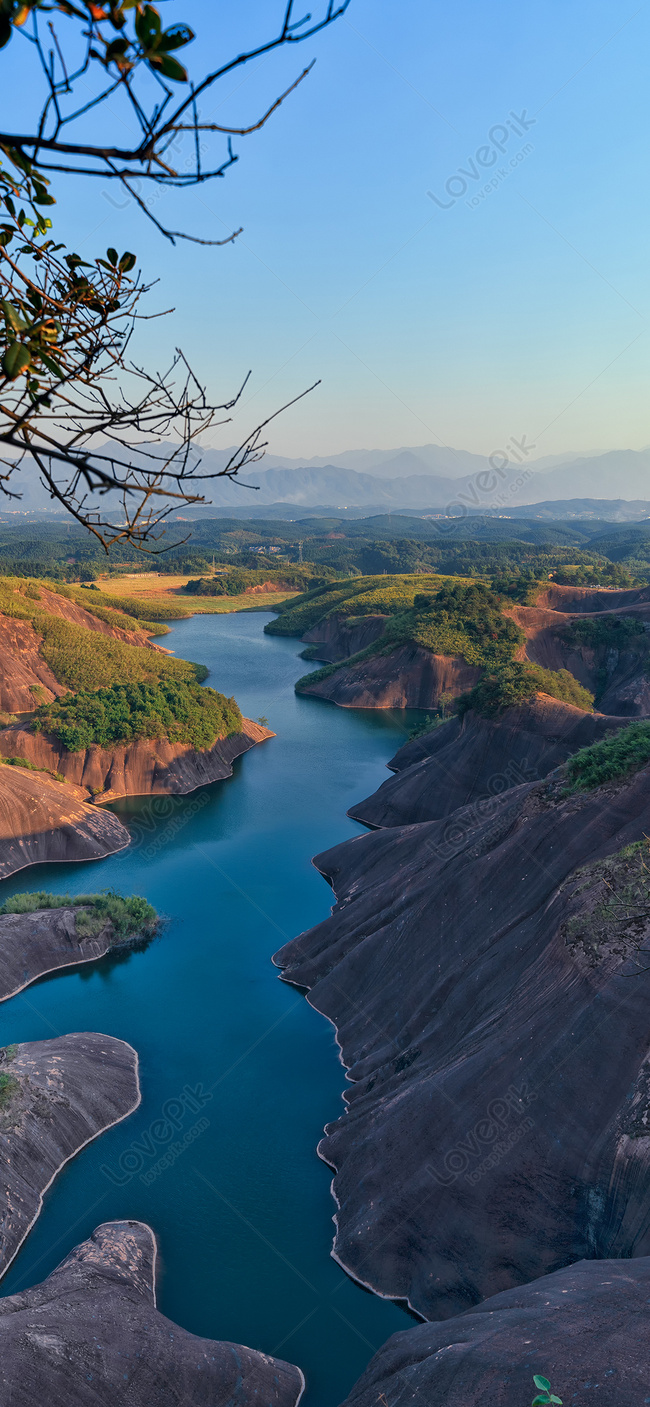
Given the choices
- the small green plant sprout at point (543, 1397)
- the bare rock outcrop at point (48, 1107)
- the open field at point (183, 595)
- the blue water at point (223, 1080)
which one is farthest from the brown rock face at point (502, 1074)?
the open field at point (183, 595)

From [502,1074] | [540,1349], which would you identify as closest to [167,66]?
[540,1349]

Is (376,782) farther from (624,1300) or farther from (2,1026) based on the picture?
(624,1300)

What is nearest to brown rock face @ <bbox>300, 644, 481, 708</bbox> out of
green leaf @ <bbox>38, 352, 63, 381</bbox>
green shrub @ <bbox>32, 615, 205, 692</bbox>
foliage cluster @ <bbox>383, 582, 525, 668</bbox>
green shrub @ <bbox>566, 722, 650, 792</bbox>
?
foliage cluster @ <bbox>383, 582, 525, 668</bbox>

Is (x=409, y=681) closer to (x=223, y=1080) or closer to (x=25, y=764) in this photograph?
(x=25, y=764)

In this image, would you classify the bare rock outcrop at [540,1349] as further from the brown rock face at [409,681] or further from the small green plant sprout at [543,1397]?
the brown rock face at [409,681]

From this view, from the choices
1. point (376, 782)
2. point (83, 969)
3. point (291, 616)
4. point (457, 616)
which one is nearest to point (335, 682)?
point (457, 616)

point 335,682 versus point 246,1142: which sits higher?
point 335,682
